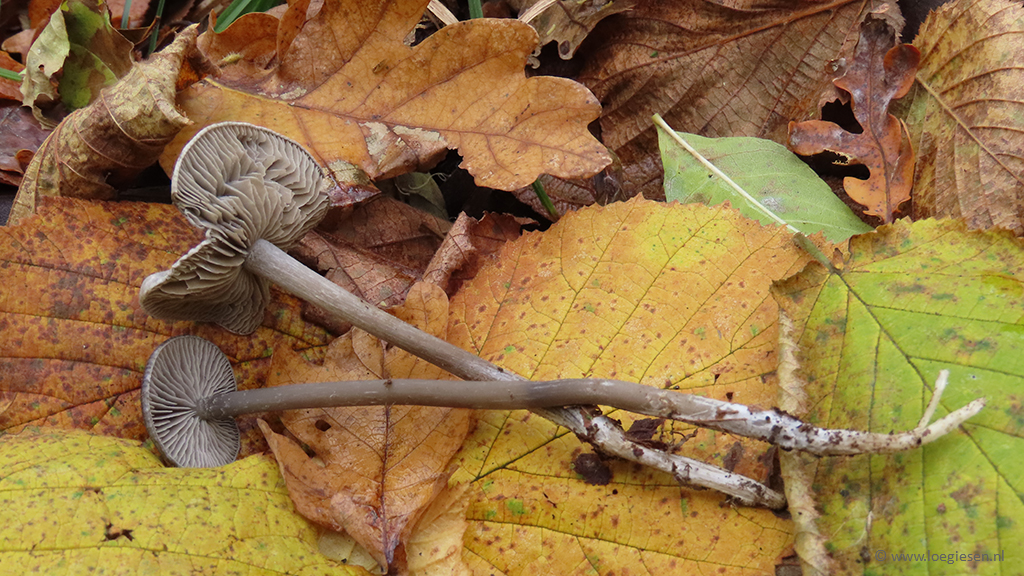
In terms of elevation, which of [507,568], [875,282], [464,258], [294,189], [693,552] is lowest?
[507,568]

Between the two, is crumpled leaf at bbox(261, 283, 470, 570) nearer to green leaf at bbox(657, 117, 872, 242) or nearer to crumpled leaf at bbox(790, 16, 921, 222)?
green leaf at bbox(657, 117, 872, 242)

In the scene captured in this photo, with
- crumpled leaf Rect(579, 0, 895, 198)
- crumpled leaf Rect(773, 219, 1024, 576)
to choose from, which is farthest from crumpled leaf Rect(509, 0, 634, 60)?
crumpled leaf Rect(773, 219, 1024, 576)

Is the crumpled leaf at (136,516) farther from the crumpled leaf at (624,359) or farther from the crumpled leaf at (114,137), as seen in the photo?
the crumpled leaf at (114,137)

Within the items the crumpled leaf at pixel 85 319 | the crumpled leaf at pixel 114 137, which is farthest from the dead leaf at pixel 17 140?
the crumpled leaf at pixel 85 319

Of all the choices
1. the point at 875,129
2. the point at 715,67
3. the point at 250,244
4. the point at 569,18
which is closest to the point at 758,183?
the point at 875,129

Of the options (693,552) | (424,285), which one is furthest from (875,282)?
(424,285)

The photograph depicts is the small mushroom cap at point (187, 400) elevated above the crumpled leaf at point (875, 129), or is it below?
below

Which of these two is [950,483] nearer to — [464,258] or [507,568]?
[507,568]
